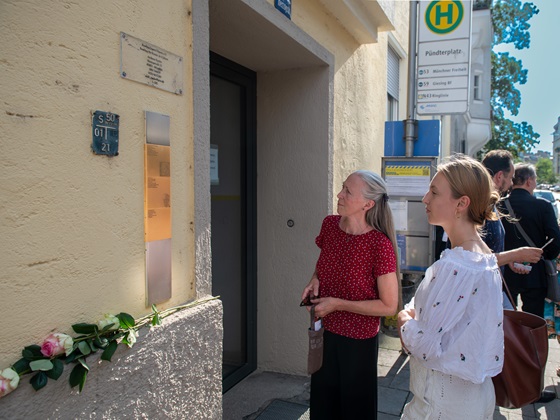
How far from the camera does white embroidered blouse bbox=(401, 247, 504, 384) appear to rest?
5.88 feet

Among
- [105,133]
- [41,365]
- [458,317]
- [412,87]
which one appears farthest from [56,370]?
[412,87]

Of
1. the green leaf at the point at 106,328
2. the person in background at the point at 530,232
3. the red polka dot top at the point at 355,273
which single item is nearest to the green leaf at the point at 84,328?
the green leaf at the point at 106,328

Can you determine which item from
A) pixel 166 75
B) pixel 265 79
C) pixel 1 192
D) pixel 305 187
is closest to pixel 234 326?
pixel 305 187

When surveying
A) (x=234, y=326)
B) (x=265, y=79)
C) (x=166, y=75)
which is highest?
(x=265, y=79)

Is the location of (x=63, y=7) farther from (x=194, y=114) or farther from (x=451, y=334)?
(x=451, y=334)

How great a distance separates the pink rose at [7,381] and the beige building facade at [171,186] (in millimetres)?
63

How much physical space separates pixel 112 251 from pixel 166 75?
0.87m

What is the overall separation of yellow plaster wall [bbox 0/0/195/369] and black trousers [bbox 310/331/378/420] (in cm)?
114

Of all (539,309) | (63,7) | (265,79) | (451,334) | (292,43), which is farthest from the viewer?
(265,79)

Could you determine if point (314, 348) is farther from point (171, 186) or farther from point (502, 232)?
point (502, 232)

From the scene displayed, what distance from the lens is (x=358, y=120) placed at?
17.1 ft

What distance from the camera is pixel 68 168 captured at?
1.68 metres

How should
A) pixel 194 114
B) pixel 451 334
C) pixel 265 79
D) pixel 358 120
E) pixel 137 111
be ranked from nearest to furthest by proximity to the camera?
pixel 451 334 < pixel 137 111 < pixel 194 114 < pixel 265 79 < pixel 358 120

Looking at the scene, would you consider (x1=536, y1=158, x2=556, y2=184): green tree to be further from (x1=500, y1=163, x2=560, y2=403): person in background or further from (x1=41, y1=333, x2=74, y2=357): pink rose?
(x1=41, y1=333, x2=74, y2=357): pink rose
